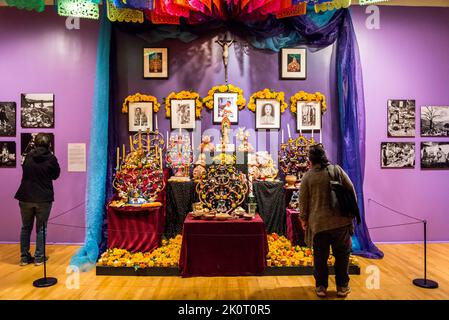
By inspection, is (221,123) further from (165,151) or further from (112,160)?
(112,160)

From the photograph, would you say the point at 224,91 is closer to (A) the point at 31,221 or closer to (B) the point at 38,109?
(B) the point at 38,109

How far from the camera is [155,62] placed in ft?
19.1

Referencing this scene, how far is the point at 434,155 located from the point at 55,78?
20.6ft

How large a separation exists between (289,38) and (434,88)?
8.31ft

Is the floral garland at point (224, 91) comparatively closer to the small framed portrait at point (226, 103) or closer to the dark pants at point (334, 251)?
the small framed portrait at point (226, 103)

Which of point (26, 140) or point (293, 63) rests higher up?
point (293, 63)

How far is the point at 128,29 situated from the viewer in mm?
5754

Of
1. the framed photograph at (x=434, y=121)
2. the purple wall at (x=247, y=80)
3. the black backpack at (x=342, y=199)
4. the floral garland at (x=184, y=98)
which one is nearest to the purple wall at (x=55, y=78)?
the purple wall at (x=247, y=80)

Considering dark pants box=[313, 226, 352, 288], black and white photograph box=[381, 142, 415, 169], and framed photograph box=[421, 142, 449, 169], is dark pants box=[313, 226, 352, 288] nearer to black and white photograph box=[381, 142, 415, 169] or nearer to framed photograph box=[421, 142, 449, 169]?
black and white photograph box=[381, 142, 415, 169]

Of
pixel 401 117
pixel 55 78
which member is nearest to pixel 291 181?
pixel 401 117

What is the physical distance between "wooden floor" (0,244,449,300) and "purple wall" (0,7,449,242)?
1220 millimetres

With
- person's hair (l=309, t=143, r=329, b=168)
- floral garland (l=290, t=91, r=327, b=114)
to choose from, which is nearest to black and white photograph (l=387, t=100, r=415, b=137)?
floral garland (l=290, t=91, r=327, b=114)

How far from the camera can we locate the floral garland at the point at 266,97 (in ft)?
19.0

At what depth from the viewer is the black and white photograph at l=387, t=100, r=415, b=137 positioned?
19.5ft
